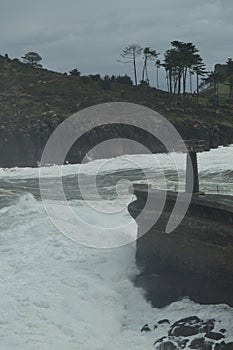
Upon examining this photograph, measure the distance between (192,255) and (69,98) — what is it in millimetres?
33870

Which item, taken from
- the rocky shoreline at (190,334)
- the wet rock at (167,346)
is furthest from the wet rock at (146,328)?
the wet rock at (167,346)

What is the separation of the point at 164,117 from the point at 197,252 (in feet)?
98.7

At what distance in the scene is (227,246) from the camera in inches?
329

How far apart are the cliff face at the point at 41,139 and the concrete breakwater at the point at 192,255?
20.5 meters

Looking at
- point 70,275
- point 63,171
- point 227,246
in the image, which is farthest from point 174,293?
point 63,171

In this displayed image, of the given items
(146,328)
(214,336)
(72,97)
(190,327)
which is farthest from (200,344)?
(72,97)

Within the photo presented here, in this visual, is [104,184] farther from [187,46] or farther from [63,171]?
[187,46]

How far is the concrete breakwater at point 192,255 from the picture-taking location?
840 centimetres

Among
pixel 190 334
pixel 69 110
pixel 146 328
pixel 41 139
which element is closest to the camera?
pixel 190 334

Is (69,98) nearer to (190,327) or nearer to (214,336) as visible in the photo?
(190,327)

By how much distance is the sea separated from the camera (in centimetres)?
754

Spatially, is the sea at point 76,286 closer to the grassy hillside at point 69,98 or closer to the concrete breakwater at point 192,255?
the concrete breakwater at point 192,255

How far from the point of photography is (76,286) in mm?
9289

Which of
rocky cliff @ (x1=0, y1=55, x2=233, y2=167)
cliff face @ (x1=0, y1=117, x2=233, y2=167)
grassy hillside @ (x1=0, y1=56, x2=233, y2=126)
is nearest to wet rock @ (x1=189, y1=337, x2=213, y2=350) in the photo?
cliff face @ (x1=0, y1=117, x2=233, y2=167)
